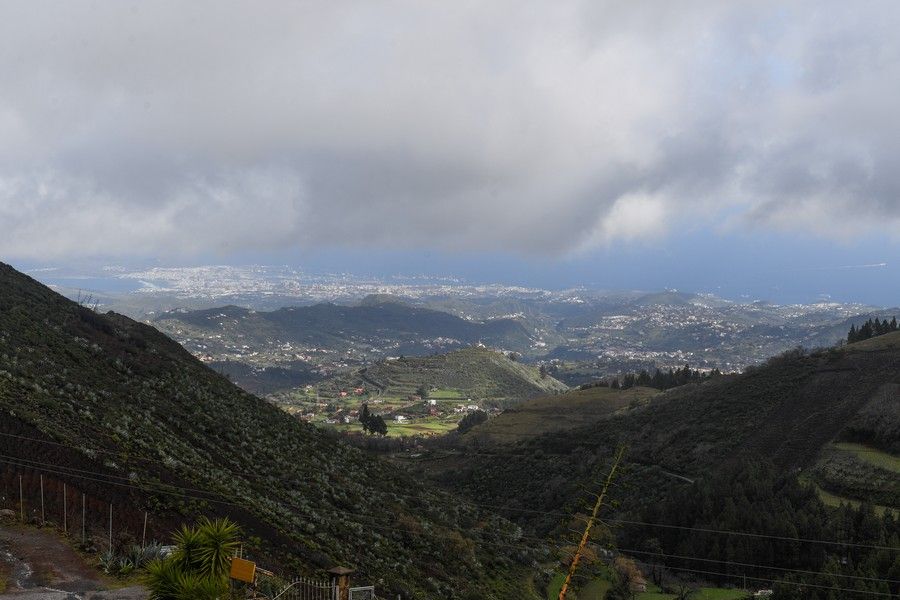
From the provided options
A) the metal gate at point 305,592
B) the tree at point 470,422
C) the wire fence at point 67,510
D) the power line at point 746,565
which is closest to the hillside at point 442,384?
the tree at point 470,422

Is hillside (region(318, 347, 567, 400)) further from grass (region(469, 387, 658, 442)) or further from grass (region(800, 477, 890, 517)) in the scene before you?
grass (region(800, 477, 890, 517))

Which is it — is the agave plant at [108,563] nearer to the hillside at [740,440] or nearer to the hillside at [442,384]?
the hillside at [740,440]

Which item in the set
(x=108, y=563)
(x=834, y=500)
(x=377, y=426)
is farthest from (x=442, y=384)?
(x=108, y=563)

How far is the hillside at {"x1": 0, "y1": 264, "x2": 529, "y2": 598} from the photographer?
23.7 meters

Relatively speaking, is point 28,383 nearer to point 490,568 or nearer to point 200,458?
Result: point 200,458

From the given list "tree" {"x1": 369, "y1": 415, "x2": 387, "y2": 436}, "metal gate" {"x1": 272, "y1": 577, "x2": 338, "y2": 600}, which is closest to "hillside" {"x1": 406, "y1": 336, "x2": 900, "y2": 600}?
"metal gate" {"x1": 272, "y1": 577, "x2": 338, "y2": 600}

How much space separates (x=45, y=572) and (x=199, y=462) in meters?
15.8

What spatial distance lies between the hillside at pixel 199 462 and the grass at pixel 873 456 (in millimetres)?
25597

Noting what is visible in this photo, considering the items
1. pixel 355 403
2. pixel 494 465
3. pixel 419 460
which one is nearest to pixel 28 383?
pixel 494 465

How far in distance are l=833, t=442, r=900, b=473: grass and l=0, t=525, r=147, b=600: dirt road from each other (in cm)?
4743

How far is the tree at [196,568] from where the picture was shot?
12203 mm

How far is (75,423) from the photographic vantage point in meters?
27.6

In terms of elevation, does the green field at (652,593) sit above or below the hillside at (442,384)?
above

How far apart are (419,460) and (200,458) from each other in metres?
57.2
